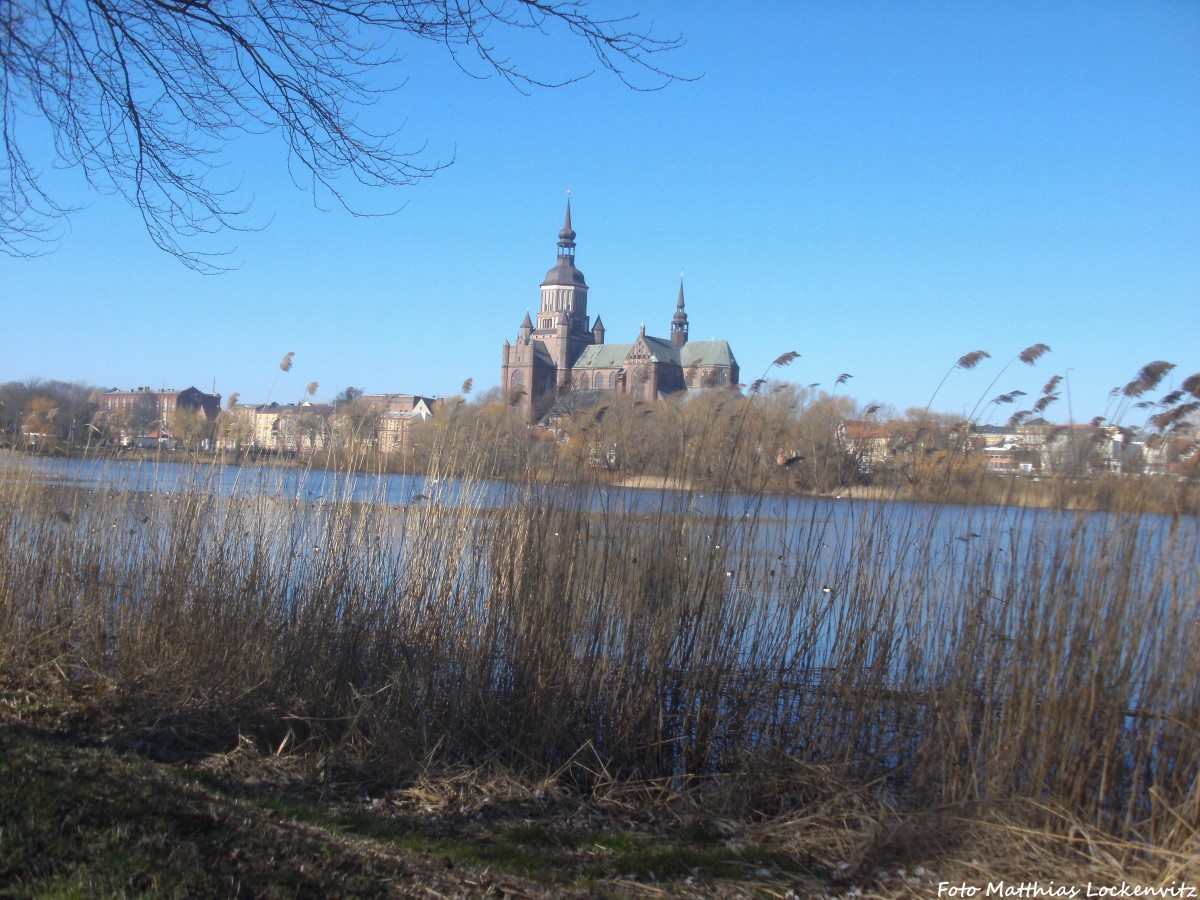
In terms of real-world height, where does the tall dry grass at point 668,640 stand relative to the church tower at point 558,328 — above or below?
below

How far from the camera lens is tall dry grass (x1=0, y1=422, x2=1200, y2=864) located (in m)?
3.75

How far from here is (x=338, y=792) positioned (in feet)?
13.2

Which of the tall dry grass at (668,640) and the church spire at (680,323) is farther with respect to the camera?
the church spire at (680,323)

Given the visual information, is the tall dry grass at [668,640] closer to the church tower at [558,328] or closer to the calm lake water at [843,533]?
the calm lake water at [843,533]

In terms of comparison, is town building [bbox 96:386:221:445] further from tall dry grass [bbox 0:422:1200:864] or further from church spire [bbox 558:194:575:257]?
church spire [bbox 558:194:575:257]

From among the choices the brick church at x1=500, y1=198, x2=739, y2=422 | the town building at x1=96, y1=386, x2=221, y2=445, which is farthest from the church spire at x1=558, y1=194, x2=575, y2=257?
the town building at x1=96, y1=386, x2=221, y2=445

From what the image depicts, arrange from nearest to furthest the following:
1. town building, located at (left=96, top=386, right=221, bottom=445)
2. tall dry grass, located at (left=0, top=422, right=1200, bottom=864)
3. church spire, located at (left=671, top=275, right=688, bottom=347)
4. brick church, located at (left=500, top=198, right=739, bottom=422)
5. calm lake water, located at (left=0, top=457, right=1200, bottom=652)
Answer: tall dry grass, located at (left=0, top=422, right=1200, bottom=864) < calm lake water, located at (left=0, top=457, right=1200, bottom=652) < town building, located at (left=96, top=386, right=221, bottom=445) < brick church, located at (left=500, top=198, right=739, bottom=422) < church spire, located at (left=671, top=275, right=688, bottom=347)

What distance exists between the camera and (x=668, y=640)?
471 centimetres

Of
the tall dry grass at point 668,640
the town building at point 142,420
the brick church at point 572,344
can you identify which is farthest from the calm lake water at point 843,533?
the brick church at point 572,344

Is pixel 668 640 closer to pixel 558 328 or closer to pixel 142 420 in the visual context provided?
pixel 142 420

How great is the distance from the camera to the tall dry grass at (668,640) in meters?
3.75


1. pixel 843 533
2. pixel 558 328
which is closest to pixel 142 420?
pixel 843 533

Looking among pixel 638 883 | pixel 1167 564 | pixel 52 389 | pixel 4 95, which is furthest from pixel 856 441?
pixel 52 389

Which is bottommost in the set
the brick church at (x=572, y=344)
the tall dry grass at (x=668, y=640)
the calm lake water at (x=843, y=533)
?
the tall dry grass at (x=668, y=640)
